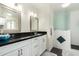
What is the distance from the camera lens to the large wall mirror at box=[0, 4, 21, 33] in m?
2.11

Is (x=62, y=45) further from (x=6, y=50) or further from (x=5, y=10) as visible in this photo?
(x=6, y=50)

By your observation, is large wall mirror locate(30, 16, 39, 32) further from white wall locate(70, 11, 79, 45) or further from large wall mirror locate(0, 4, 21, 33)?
white wall locate(70, 11, 79, 45)

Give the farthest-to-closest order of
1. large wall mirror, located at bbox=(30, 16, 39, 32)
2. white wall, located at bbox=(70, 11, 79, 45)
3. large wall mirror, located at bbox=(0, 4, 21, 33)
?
white wall, located at bbox=(70, 11, 79, 45)
large wall mirror, located at bbox=(30, 16, 39, 32)
large wall mirror, located at bbox=(0, 4, 21, 33)

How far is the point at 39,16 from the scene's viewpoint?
438 centimetres

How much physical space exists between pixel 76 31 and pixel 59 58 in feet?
11.7

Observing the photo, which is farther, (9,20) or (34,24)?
(34,24)

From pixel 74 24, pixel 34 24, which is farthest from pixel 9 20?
pixel 74 24

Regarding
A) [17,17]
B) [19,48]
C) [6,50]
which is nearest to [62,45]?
[17,17]

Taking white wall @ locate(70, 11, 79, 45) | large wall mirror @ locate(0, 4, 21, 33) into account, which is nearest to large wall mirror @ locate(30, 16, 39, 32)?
large wall mirror @ locate(0, 4, 21, 33)

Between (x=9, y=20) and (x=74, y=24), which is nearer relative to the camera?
(x=9, y=20)

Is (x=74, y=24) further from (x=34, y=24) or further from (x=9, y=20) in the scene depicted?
(x=9, y=20)

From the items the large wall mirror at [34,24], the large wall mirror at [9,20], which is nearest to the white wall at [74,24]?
the large wall mirror at [34,24]

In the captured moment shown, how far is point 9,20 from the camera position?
2.40 m

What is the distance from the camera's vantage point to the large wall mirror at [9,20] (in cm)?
211
